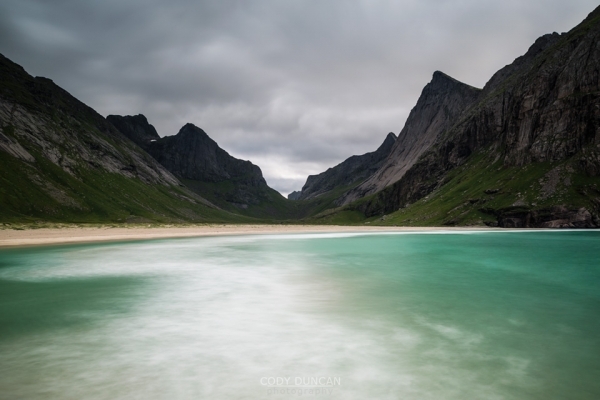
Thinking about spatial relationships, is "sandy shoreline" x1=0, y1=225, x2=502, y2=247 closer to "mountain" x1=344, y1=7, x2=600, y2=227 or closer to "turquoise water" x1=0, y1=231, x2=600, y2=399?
"turquoise water" x1=0, y1=231, x2=600, y2=399

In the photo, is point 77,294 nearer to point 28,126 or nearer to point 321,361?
point 321,361

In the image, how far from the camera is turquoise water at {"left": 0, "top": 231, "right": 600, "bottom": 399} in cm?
938

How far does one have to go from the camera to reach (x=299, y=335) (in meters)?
14.1

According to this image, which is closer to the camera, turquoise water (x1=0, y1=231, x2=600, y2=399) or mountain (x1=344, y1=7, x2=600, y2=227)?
turquoise water (x1=0, y1=231, x2=600, y2=399)

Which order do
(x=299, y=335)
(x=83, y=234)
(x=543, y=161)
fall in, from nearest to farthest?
(x=299, y=335) → (x=83, y=234) → (x=543, y=161)

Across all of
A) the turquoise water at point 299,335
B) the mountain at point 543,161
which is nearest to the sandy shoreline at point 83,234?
the turquoise water at point 299,335

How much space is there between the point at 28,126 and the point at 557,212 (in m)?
268

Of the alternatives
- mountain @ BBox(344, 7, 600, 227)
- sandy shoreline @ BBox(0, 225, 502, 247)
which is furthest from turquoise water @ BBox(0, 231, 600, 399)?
mountain @ BBox(344, 7, 600, 227)

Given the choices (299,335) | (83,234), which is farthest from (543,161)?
(83,234)

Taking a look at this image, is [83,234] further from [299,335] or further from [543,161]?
[543,161]

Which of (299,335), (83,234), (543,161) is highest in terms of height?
(543,161)

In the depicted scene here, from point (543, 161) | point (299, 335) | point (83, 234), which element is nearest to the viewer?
point (299, 335)

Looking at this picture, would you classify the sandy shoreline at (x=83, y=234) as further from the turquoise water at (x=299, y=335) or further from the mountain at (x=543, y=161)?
the mountain at (x=543, y=161)

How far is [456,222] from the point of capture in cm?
12694
